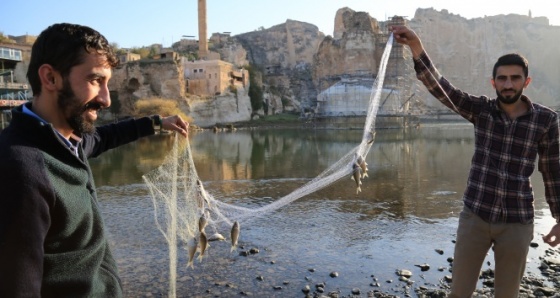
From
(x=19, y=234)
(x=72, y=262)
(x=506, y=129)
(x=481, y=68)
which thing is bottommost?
(x=72, y=262)

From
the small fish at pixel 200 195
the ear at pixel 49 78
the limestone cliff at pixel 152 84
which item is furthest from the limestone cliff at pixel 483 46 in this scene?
Result: the ear at pixel 49 78

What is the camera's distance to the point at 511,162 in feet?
12.8

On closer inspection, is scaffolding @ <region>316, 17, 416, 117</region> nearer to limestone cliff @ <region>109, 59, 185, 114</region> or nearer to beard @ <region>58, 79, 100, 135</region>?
limestone cliff @ <region>109, 59, 185, 114</region>

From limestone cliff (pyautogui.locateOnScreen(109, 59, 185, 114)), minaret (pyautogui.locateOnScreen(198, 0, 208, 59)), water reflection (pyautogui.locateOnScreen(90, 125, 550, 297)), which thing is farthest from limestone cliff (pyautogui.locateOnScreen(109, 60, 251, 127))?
water reflection (pyautogui.locateOnScreen(90, 125, 550, 297))

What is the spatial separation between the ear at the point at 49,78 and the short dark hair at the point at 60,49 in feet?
0.05

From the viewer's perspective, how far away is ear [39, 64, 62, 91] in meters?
2.03

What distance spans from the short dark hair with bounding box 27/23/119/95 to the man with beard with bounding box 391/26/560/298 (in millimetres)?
2955

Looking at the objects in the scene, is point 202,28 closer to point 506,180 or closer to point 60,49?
point 506,180

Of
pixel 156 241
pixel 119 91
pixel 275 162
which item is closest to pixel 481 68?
pixel 119 91

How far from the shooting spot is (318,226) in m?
11.4

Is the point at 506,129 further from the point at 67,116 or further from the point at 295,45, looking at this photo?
the point at 295,45

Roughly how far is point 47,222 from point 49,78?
26.8 inches

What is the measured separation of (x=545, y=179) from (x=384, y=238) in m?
6.41

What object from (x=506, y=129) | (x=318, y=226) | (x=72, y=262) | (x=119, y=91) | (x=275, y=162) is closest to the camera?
(x=72, y=262)
